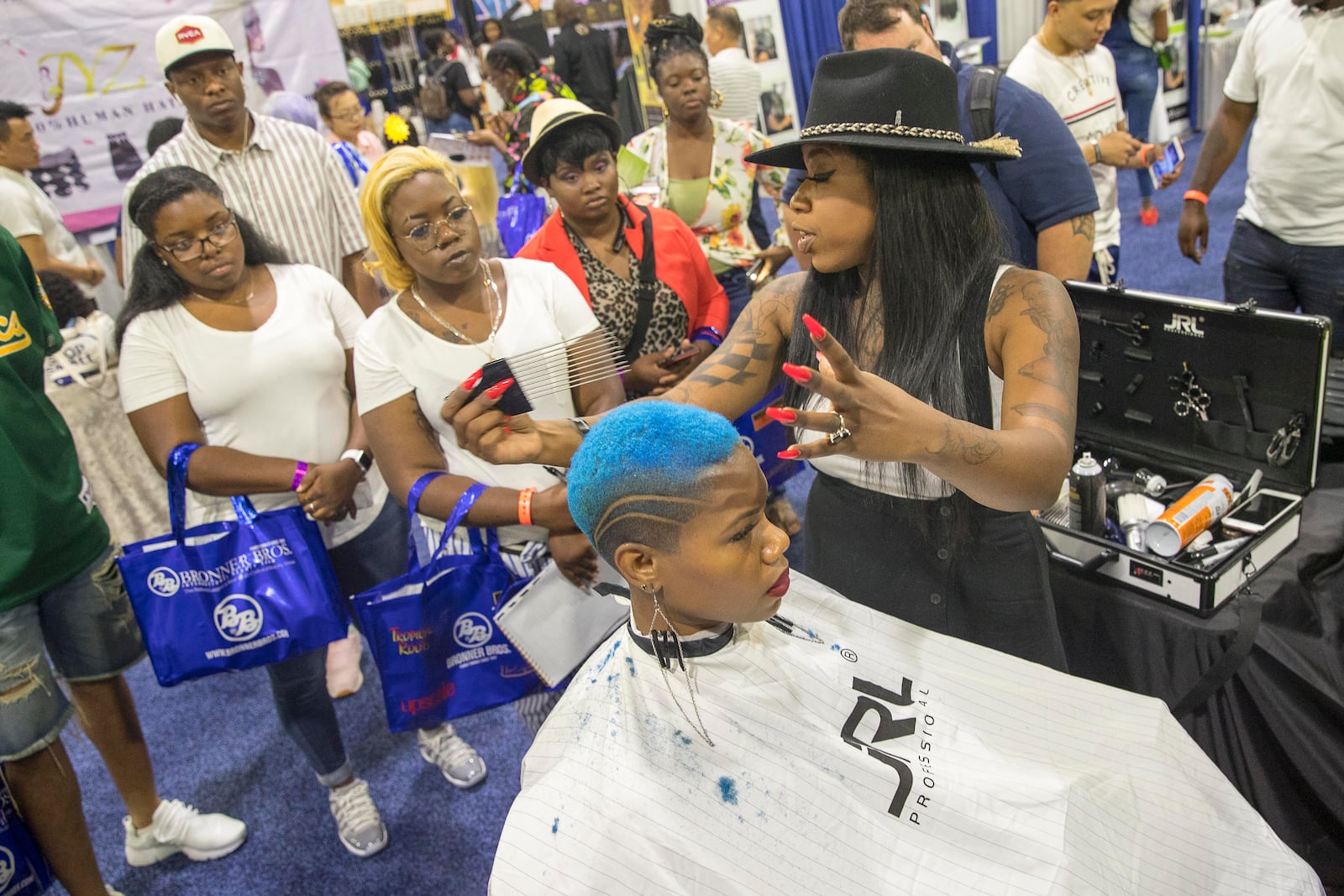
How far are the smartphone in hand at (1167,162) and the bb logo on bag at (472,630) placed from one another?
2.27 metres

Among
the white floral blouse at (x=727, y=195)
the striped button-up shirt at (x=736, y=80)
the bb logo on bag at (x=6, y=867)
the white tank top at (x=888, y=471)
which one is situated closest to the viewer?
the white tank top at (x=888, y=471)

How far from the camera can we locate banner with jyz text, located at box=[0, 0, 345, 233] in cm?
463

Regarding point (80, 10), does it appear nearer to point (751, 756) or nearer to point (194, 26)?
point (194, 26)

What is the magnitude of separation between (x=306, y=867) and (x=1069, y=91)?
305cm

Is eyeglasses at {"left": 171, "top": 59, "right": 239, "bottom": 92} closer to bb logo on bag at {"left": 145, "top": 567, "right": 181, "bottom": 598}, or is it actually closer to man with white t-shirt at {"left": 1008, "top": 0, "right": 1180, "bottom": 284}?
bb logo on bag at {"left": 145, "top": 567, "right": 181, "bottom": 598}

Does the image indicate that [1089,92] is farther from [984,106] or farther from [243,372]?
[243,372]

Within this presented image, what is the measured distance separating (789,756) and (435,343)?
107 cm

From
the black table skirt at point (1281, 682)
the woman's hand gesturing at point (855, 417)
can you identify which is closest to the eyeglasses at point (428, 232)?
the woman's hand gesturing at point (855, 417)

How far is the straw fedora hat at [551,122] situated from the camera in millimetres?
2424

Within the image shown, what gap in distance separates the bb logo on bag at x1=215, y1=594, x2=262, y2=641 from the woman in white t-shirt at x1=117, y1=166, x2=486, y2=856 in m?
0.23

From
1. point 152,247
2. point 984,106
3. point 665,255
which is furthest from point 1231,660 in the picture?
point 152,247

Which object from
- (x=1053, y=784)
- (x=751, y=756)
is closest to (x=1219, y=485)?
(x=1053, y=784)

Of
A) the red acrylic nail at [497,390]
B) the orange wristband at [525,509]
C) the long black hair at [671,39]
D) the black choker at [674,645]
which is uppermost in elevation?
the long black hair at [671,39]

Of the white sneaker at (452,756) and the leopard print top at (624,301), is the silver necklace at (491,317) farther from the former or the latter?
the white sneaker at (452,756)
